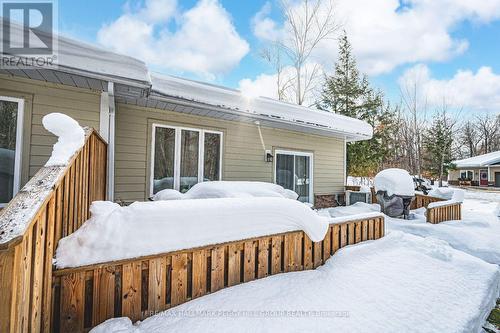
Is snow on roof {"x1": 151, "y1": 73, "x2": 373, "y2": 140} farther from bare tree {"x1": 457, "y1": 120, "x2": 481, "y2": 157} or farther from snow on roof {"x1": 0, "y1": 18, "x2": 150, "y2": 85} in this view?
bare tree {"x1": 457, "y1": 120, "x2": 481, "y2": 157}

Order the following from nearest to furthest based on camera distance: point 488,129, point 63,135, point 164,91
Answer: point 63,135
point 164,91
point 488,129

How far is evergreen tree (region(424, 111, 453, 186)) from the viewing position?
2064 cm

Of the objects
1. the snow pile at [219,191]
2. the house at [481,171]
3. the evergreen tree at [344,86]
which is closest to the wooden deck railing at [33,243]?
the snow pile at [219,191]

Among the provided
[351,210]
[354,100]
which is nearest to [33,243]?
[351,210]

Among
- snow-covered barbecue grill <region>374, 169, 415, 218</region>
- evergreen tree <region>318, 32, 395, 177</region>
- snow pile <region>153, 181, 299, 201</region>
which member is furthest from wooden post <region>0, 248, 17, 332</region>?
evergreen tree <region>318, 32, 395, 177</region>

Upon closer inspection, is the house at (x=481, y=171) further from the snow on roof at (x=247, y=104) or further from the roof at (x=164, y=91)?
the snow on roof at (x=247, y=104)

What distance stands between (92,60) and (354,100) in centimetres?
1794

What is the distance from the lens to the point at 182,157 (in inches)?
214

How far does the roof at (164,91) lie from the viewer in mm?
3221

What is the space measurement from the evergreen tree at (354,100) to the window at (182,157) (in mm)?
12832

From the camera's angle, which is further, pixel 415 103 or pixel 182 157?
pixel 415 103

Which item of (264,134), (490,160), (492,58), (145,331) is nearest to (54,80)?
(145,331)

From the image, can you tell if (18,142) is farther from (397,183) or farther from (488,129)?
(488,129)

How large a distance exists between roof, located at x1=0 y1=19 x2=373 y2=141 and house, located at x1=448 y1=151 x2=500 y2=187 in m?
26.6
